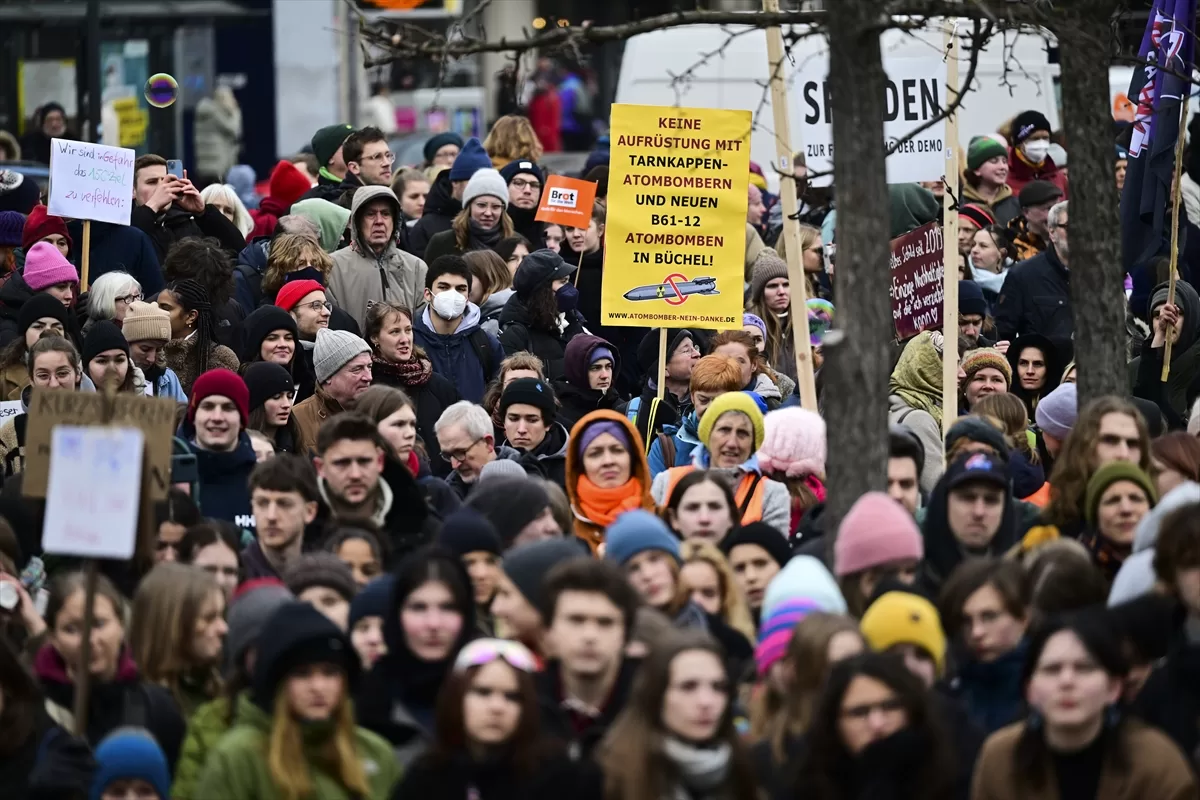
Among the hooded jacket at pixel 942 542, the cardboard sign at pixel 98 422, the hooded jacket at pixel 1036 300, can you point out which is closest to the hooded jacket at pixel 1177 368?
the hooded jacket at pixel 1036 300

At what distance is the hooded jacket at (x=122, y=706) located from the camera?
7305mm

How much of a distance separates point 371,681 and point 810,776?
1.47 m

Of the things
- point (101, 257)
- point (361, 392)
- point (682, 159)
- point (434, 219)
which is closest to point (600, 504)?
point (361, 392)

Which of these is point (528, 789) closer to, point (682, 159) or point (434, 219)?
point (682, 159)

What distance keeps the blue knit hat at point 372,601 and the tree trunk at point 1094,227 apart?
11.5 ft

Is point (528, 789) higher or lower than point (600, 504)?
lower

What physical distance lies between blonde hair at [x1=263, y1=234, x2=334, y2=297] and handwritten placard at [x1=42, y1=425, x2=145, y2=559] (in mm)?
5695

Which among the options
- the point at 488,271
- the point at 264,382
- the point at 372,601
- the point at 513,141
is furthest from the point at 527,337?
the point at 372,601

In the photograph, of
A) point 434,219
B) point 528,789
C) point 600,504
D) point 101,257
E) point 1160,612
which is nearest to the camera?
point 528,789

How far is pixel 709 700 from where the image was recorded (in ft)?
20.9

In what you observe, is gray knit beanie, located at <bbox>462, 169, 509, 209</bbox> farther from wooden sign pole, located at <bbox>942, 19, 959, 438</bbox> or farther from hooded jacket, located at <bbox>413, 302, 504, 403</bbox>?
wooden sign pole, located at <bbox>942, 19, 959, 438</bbox>

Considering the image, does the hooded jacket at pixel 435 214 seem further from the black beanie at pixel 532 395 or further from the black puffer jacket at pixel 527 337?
the black beanie at pixel 532 395

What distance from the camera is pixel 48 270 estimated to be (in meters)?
12.5

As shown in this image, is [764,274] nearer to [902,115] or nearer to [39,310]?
[902,115]
